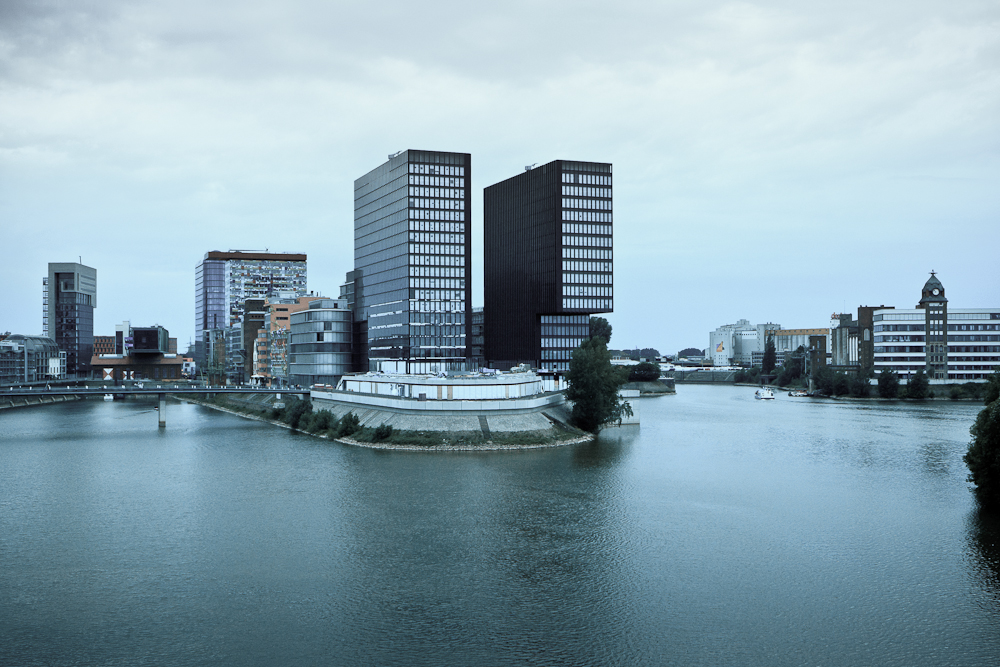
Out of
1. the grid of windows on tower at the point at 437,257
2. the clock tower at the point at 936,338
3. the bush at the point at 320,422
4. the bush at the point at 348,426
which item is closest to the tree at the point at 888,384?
the clock tower at the point at 936,338

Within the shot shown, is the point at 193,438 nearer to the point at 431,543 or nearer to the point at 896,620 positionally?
the point at 431,543

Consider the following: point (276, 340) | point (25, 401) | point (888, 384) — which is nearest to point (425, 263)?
point (276, 340)

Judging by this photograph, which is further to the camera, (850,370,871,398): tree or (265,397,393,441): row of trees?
(850,370,871,398): tree

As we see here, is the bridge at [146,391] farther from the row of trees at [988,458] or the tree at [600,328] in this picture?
the row of trees at [988,458]

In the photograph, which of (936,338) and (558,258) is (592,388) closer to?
(558,258)

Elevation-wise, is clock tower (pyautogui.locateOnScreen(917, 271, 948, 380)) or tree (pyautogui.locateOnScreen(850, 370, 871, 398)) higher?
clock tower (pyautogui.locateOnScreen(917, 271, 948, 380))

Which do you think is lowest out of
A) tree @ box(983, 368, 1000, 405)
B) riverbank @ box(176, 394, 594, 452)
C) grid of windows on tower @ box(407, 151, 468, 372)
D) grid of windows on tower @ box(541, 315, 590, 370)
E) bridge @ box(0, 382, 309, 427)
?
riverbank @ box(176, 394, 594, 452)

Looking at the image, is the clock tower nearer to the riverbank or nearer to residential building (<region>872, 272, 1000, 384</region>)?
residential building (<region>872, 272, 1000, 384</region>)

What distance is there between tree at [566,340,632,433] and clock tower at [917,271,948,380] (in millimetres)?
95958

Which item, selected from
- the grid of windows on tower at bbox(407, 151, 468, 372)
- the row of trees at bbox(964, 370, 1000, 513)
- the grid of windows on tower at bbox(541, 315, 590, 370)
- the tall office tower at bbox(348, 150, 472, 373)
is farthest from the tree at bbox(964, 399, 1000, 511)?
the grid of windows on tower at bbox(541, 315, 590, 370)

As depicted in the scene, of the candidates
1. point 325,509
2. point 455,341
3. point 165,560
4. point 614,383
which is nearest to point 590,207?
point 455,341

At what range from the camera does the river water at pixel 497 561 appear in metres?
27.8

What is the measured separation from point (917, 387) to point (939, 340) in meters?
18.9

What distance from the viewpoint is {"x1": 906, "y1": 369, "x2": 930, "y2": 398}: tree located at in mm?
141750
